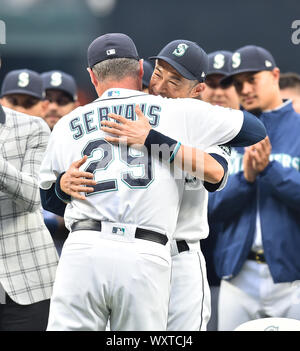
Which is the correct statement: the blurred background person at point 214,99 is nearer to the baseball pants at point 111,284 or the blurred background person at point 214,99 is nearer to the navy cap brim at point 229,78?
the navy cap brim at point 229,78

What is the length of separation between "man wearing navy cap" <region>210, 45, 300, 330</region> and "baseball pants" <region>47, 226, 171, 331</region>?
146 centimetres

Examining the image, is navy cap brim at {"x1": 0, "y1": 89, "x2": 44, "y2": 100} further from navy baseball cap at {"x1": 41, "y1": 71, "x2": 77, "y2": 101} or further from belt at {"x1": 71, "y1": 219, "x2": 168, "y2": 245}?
belt at {"x1": 71, "y1": 219, "x2": 168, "y2": 245}

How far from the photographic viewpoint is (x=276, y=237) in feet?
14.0

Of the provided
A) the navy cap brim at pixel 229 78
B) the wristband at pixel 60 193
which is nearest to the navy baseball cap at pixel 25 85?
the navy cap brim at pixel 229 78

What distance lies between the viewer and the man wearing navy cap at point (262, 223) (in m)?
4.25

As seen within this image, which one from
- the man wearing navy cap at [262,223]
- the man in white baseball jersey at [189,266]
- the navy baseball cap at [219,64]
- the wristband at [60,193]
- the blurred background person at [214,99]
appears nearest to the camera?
the wristband at [60,193]

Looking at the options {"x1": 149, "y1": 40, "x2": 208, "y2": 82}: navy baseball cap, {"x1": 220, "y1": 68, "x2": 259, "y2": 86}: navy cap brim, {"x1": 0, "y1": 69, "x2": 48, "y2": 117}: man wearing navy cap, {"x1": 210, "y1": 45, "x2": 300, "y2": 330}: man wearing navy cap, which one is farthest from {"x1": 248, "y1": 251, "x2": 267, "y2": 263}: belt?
{"x1": 0, "y1": 69, "x2": 48, "y2": 117}: man wearing navy cap

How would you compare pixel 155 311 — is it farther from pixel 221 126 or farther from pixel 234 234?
pixel 234 234

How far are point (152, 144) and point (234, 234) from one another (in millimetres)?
1602

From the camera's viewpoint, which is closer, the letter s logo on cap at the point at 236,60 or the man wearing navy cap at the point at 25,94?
the letter s logo on cap at the point at 236,60

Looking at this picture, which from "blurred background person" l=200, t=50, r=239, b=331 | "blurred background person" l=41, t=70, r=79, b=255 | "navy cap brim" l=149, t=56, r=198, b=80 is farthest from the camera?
"blurred background person" l=41, t=70, r=79, b=255

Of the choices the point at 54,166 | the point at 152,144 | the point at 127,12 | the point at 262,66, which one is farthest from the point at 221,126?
the point at 127,12

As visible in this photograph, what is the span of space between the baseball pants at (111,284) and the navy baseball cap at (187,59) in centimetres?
90

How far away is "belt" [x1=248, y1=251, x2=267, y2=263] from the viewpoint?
14.2 feet
